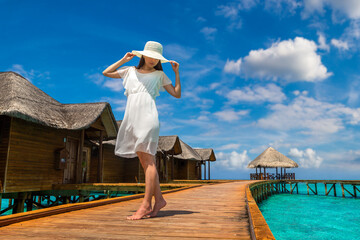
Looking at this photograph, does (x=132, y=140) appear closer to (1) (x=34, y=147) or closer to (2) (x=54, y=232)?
(2) (x=54, y=232)

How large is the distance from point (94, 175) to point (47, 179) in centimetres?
666

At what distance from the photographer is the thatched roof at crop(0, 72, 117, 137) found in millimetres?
10295

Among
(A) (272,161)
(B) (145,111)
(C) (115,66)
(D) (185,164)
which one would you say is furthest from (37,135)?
(A) (272,161)

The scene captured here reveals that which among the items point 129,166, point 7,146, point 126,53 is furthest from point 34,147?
point 129,166

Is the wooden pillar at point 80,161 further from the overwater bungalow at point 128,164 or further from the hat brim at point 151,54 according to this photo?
the hat brim at point 151,54

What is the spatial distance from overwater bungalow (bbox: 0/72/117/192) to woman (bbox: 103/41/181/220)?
26.6 feet

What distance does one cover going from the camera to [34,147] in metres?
11.8

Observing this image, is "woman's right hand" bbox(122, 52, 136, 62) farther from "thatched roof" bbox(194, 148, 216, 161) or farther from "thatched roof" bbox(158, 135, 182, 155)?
"thatched roof" bbox(194, 148, 216, 161)

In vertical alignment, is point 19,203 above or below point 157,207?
below

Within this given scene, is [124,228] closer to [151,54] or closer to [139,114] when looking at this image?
[139,114]

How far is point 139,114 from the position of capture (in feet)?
10.4

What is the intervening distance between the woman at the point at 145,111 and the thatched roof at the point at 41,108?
811 cm

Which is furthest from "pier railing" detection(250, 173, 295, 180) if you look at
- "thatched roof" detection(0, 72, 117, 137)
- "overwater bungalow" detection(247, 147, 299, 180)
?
"thatched roof" detection(0, 72, 117, 137)

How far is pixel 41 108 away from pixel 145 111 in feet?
33.7
